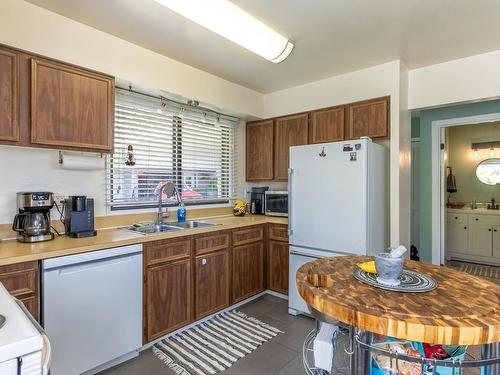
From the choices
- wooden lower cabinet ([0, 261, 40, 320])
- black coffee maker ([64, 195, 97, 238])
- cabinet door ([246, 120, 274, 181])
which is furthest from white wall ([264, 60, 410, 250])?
wooden lower cabinet ([0, 261, 40, 320])

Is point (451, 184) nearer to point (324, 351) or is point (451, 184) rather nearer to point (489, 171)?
point (489, 171)

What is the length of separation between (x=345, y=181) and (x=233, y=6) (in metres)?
1.58

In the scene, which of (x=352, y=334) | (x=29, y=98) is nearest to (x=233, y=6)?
(x=29, y=98)

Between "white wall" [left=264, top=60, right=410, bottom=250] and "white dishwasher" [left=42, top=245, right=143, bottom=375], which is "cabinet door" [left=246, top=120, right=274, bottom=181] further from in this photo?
"white dishwasher" [left=42, top=245, right=143, bottom=375]

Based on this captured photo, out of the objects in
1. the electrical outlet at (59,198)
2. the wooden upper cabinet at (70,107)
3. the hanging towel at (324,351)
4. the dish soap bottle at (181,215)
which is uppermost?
the wooden upper cabinet at (70,107)

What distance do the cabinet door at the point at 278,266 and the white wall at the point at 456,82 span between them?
2.03 m

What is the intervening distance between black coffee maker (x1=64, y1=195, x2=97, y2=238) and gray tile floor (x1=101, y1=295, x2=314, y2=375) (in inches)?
38.7

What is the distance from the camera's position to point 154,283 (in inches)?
87.0

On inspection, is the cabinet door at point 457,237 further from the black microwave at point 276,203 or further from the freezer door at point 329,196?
the freezer door at point 329,196

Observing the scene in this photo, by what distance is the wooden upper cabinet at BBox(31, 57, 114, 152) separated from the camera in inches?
74.0

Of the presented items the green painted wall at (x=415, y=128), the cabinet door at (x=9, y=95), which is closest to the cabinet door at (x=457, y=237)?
Result: the green painted wall at (x=415, y=128)

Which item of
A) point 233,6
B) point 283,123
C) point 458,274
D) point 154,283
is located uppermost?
point 233,6

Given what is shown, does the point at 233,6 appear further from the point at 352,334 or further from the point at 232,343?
the point at 232,343

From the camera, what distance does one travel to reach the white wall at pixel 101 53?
1.87 metres
